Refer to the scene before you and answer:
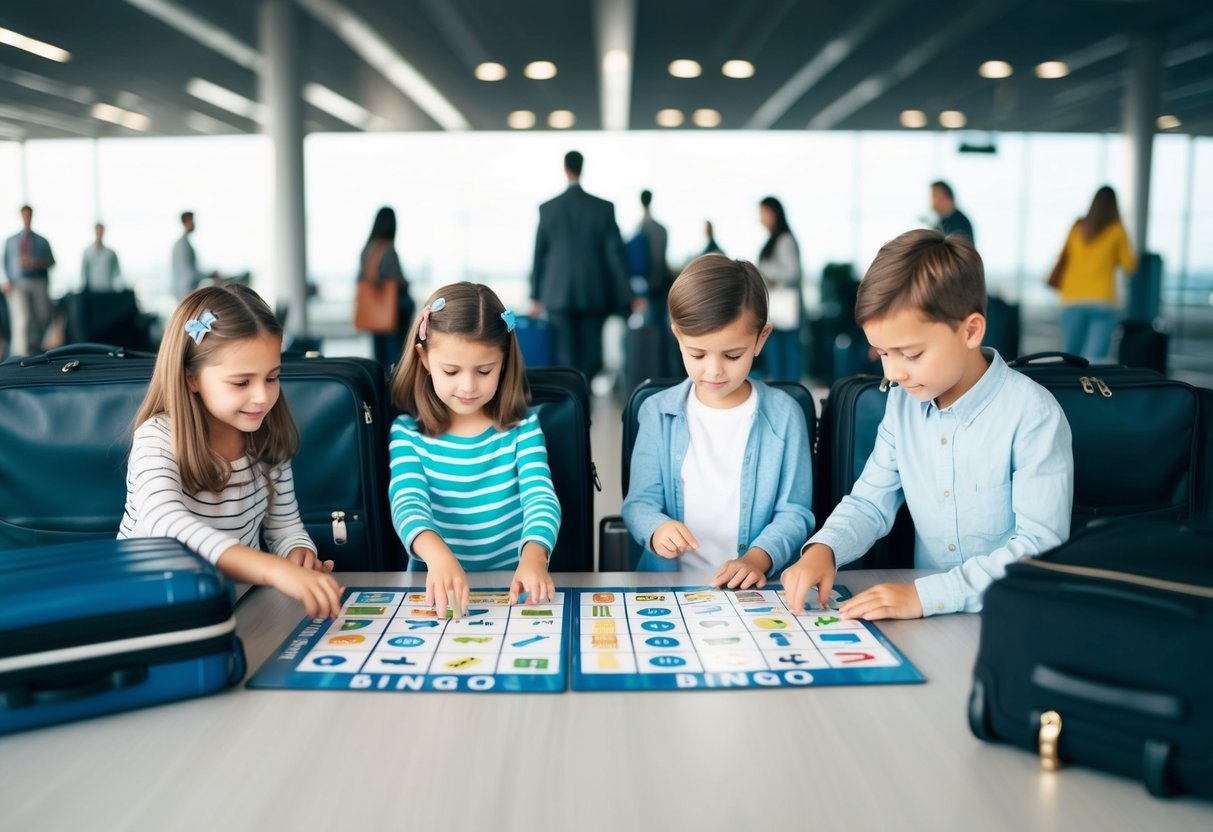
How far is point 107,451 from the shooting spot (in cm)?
174

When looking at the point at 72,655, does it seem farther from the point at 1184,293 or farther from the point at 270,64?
the point at 1184,293

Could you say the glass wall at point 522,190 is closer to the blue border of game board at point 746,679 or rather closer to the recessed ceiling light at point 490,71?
the recessed ceiling light at point 490,71

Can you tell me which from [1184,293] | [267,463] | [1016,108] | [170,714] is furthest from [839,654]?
[1016,108]

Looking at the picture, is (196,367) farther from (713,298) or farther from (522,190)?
(522,190)

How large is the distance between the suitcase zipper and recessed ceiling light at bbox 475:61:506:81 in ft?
31.4

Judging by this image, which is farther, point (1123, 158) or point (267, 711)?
point (1123, 158)

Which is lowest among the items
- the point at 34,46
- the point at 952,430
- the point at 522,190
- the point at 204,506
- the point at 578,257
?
the point at 204,506

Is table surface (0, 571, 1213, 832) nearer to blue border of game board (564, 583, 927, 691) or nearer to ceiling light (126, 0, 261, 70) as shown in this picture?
blue border of game board (564, 583, 927, 691)

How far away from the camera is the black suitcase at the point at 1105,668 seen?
763mm

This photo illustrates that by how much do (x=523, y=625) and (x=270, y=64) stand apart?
7.62 metres

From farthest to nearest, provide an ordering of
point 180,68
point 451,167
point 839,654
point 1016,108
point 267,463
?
point 451,167, point 1016,108, point 180,68, point 267,463, point 839,654

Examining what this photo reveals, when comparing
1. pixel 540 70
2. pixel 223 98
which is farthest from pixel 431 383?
pixel 223 98

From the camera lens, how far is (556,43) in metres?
8.83

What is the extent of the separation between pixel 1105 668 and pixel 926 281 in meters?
0.74
